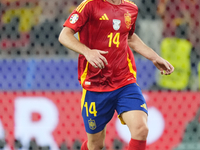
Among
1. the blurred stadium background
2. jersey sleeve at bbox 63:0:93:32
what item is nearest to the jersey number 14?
jersey sleeve at bbox 63:0:93:32

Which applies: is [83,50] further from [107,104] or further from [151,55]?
[151,55]

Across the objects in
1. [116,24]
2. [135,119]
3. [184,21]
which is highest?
[184,21]

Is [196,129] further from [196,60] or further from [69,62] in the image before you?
[69,62]

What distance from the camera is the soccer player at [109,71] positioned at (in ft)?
6.72

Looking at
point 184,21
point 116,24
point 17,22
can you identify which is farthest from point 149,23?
point 116,24

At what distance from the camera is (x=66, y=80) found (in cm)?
404

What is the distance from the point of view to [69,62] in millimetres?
4098

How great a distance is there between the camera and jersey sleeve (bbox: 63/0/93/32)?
2.01 meters

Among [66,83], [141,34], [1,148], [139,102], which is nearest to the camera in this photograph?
[139,102]

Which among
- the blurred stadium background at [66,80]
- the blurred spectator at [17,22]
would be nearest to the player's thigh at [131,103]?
the blurred stadium background at [66,80]

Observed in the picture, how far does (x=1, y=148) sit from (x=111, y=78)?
6.57 ft

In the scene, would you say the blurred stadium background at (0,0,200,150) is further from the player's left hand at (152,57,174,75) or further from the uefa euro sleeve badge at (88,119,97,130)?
the player's left hand at (152,57,174,75)

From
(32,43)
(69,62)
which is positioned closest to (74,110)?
(69,62)

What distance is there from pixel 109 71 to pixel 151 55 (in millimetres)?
415
